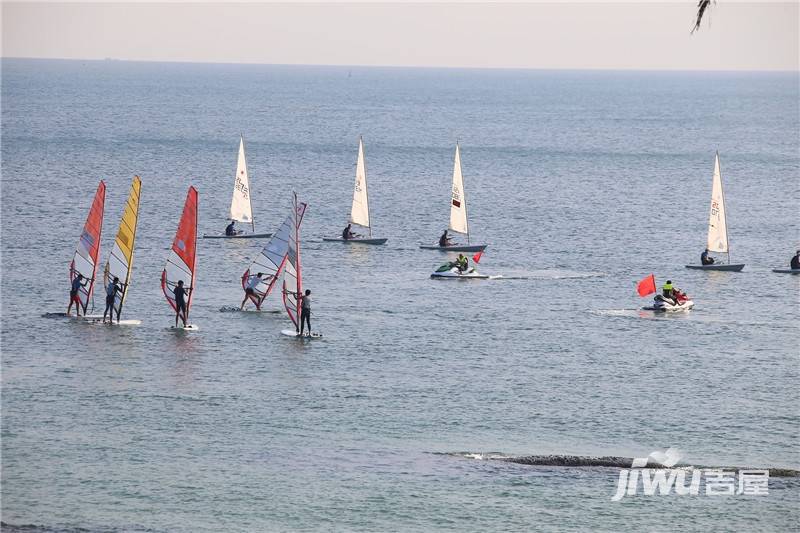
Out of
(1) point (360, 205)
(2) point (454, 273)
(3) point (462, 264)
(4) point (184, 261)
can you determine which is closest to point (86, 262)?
(4) point (184, 261)

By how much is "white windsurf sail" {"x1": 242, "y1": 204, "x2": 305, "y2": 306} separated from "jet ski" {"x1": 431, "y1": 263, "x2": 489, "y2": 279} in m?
15.7

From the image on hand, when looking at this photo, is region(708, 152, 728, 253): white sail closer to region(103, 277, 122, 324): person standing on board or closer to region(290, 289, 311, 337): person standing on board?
region(290, 289, 311, 337): person standing on board

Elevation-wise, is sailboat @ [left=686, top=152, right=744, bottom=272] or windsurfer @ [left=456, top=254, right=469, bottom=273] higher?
sailboat @ [left=686, top=152, right=744, bottom=272]

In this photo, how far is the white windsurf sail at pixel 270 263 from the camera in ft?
215

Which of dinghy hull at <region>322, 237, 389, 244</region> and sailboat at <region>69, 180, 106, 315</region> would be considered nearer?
sailboat at <region>69, 180, 106, 315</region>

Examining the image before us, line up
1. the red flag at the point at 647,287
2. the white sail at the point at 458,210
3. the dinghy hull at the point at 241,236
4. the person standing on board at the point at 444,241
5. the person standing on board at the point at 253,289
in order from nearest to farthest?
the person standing on board at the point at 253,289 → the red flag at the point at 647,287 → the person standing on board at the point at 444,241 → the white sail at the point at 458,210 → the dinghy hull at the point at 241,236

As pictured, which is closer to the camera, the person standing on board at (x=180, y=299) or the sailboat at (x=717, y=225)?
the person standing on board at (x=180, y=299)

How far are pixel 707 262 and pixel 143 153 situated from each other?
101889 millimetres

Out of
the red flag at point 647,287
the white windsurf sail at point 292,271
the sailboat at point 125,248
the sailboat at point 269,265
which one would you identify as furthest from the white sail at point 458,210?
→ the sailboat at point 125,248

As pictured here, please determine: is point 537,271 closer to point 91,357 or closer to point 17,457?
point 91,357

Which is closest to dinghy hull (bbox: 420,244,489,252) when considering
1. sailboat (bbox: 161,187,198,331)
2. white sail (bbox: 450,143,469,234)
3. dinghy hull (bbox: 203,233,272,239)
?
white sail (bbox: 450,143,469,234)

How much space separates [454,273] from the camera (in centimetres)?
8000

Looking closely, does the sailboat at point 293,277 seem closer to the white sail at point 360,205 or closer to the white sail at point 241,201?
the white sail at point 360,205

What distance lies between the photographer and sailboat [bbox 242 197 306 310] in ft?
215
